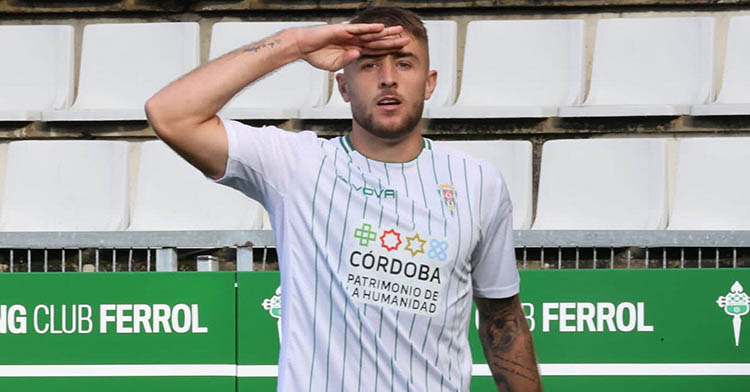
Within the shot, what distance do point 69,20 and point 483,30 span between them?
102 inches

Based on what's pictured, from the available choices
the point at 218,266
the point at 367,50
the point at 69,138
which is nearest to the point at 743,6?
the point at 218,266

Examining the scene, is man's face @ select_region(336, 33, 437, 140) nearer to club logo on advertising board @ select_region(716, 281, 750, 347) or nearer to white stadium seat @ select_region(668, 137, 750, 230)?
club logo on advertising board @ select_region(716, 281, 750, 347)

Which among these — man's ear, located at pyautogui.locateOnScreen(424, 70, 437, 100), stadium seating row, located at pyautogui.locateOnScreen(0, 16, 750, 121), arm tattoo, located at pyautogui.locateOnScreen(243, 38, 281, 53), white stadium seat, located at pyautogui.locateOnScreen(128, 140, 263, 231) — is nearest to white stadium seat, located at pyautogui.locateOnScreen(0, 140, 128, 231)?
white stadium seat, located at pyautogui.locateOnScreen(128, 140, 263, 231)

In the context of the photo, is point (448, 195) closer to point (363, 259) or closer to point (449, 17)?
point (363, 259)

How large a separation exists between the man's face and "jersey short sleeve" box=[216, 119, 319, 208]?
5.3 inches

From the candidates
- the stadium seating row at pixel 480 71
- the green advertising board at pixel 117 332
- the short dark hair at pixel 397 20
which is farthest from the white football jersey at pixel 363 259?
the stadium seating row at pixel 480 71

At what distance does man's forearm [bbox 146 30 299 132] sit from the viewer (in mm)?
1747

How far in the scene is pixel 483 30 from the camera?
557cm

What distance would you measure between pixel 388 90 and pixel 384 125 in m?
0.07

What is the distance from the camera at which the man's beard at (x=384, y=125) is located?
1866 millimetres

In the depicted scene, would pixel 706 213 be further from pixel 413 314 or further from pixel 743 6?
pixel 413 314

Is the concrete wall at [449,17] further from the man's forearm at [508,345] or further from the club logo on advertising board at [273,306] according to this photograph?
the man's forearm at [508,345]

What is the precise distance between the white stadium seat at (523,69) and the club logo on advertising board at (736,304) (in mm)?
1922

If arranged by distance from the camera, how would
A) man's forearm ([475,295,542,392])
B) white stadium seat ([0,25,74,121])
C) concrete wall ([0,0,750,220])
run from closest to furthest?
man's forearm ([475,295,542,392]), concrete wall ([0,0,750,220]), white stadium seat ([0,25,74,121])
